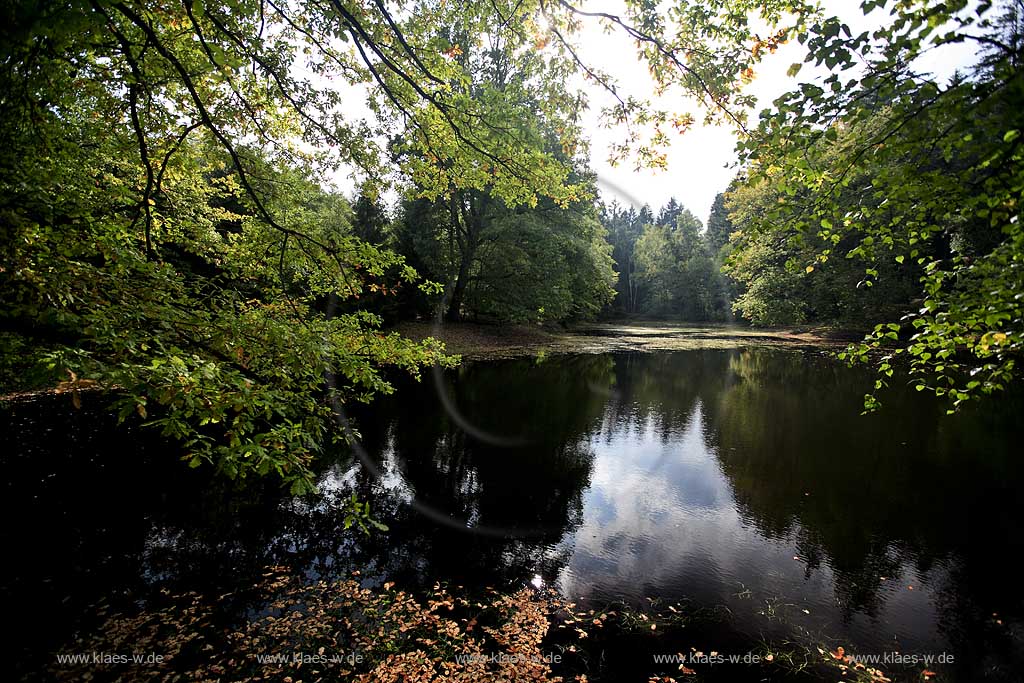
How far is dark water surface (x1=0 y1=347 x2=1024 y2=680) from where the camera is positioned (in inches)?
200

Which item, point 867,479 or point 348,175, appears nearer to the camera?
point 348,175

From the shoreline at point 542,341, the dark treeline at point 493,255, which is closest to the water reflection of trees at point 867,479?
the shoreline at point 542,341

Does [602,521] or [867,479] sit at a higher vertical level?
[867,479]

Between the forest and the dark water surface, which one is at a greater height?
the forest

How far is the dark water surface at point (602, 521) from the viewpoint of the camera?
507 centimetres

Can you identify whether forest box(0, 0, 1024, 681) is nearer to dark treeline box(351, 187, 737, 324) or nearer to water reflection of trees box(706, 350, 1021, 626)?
water reflection of trees box(706, 350, 1021, 626)

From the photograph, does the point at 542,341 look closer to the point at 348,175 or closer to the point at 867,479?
the point at 867,479

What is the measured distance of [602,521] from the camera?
730 centimetres

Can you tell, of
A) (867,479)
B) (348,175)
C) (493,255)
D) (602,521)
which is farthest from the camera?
(493,255)

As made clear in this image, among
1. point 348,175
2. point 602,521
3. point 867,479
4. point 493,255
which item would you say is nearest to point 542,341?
point 493,255

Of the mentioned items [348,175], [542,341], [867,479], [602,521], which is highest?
[348,175]

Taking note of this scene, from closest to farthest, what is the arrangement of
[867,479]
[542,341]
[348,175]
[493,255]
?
1. [348,175]
2. [867,479]
3. [493,255]
4. [542,341]

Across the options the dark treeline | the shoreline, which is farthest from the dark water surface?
the dark treeline

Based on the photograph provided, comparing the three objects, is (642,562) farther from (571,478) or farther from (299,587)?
(299,587)
